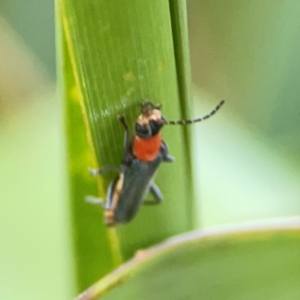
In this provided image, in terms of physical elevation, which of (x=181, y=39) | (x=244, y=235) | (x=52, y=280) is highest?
(x=181, y=39)

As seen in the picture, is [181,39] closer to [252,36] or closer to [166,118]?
[166,118]

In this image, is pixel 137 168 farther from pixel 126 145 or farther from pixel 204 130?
pixel 204 130

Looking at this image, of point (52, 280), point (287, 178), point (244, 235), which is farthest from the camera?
point (287, 178)

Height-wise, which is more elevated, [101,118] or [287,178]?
[101,118]

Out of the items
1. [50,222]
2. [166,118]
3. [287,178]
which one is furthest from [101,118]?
[287,178]

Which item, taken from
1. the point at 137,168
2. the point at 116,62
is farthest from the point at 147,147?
the point at 116,62
